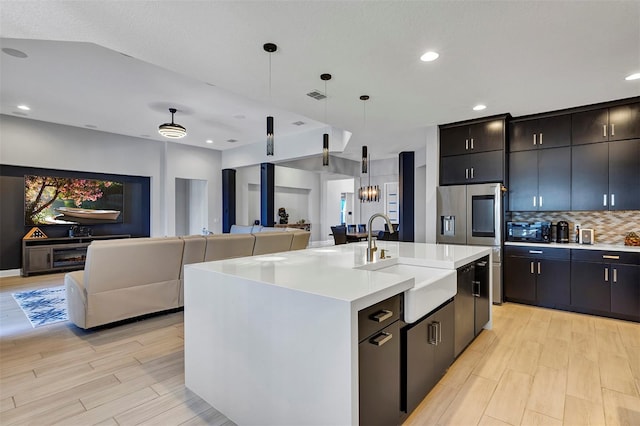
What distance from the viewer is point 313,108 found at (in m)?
4.33

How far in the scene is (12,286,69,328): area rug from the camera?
3738 millimetres

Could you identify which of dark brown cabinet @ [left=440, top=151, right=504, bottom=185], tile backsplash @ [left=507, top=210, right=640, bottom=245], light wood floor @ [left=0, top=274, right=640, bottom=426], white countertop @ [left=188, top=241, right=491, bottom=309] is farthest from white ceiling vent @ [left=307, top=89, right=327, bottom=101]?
tile backsplash @ [left=507, top=210, right=640, bottom=245]

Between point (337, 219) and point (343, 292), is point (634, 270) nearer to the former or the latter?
point (343, 292)

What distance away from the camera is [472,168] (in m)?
4.81

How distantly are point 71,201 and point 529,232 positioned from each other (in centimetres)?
898

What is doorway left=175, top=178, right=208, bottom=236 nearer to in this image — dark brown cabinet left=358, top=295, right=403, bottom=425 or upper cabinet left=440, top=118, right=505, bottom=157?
upper cabinet left=440, top=118, right=505, bottom=157

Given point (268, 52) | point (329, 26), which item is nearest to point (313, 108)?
point (268, 52)

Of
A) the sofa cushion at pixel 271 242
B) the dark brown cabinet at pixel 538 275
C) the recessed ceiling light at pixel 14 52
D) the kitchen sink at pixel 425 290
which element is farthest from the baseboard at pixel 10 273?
the dark brown cabinet at pixel 538 275

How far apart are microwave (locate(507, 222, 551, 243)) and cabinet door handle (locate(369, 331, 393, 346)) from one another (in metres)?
3.88

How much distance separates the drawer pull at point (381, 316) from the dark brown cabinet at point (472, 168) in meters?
3.87

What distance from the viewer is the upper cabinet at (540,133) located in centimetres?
427

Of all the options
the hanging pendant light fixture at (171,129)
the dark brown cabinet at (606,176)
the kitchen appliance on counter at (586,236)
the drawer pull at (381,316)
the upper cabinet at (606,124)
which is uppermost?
the hanging pendant light fixture at (171,129)

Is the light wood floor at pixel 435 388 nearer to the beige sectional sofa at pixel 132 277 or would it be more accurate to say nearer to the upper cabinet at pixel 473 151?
the beige sectional sofa at pixel 132 277

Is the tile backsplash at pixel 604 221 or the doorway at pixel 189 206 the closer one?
the tile backsplash at pixel 604 221
